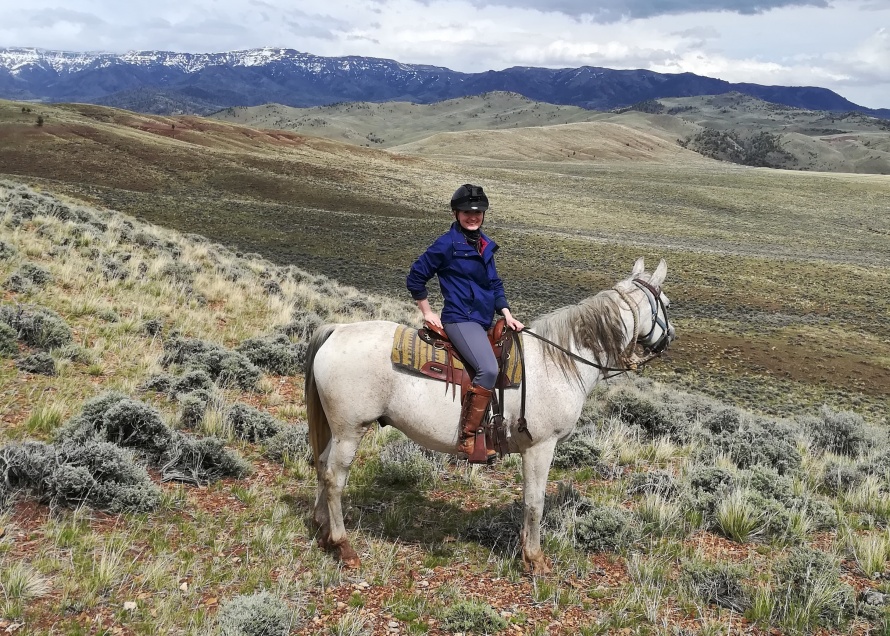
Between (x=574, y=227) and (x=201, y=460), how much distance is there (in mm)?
42128

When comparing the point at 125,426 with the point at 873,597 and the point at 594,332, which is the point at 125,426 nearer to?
A: the point at 594,332

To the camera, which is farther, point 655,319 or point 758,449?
point 758,449

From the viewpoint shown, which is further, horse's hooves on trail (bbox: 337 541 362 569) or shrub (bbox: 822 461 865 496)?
shrub (bbox: 822 461 865 496)

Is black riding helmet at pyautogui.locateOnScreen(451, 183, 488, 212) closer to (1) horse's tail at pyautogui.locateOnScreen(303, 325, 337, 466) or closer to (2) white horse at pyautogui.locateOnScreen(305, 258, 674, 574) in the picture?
(2) white horse at pyautogui.locateOnScreen(305, 258, 674, 574)

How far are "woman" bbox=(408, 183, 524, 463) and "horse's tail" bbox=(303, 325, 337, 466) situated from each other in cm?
101

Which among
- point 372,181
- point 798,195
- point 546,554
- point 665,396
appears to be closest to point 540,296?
point 665,396

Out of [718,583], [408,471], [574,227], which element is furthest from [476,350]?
[574,227]

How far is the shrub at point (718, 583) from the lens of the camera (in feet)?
14.5

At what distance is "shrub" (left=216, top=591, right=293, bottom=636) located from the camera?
364 cm

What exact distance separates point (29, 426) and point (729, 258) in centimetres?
3732

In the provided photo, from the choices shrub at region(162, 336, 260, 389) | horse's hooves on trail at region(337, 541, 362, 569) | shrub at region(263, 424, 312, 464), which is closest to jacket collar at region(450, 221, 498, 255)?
horse's hooves on trail at region(337, 541, 362, 569)

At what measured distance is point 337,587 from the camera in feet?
14.7

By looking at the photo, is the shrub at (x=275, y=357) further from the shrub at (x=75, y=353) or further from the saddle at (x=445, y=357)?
the saddle at (x=445, y=357)

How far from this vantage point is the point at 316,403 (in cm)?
524
